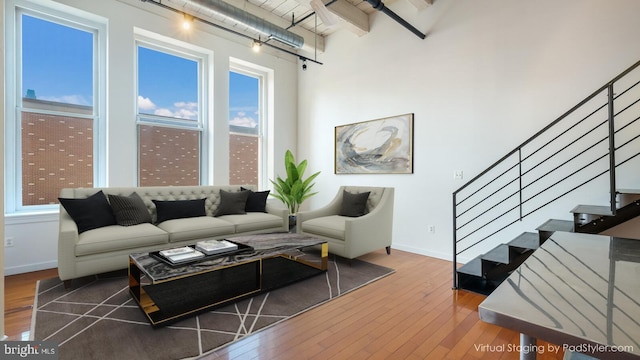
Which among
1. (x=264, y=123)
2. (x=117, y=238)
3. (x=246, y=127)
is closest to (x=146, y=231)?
(x=117, y=238)

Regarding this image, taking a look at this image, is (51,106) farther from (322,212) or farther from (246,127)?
(322,212)

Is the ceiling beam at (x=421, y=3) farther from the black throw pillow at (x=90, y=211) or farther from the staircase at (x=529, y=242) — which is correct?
the black throw pillow at (x=90, y=211)

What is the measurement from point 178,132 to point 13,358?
346 centimetres

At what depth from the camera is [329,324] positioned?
2.13 meters

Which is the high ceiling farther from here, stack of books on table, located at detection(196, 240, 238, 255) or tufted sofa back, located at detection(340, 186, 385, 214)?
stack of books on table, located at detection(196, 240, 238, 255)

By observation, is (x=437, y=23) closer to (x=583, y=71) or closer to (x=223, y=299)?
(x=583, y=71)

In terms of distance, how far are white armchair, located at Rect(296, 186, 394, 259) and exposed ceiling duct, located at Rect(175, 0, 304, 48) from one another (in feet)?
8.51

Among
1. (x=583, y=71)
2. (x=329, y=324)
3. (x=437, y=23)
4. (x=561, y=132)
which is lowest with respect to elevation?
(x=329, y=324)

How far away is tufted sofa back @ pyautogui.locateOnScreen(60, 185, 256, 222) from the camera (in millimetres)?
3262

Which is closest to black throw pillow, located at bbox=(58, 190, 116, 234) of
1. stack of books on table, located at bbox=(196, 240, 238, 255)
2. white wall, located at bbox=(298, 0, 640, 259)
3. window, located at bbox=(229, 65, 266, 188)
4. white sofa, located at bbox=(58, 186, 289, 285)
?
white sofa, located at bbox=(58, 186, 289, 285)

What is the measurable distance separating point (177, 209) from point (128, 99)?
1717 mm

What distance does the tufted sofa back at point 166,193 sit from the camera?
3.26 metres

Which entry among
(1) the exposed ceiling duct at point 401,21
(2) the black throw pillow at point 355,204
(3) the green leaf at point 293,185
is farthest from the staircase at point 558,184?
(3) the green leaf at point 293,185

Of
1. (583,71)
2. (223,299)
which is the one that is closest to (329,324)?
(223,299)
